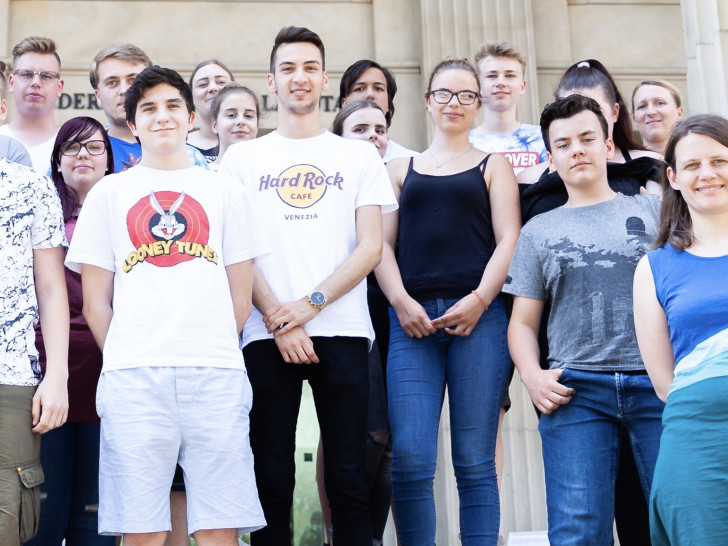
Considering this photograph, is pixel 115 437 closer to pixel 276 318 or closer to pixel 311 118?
pixel 276 318

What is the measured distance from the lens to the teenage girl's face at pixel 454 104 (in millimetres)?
4371

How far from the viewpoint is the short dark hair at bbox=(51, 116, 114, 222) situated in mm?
4125

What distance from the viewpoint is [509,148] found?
512 centimetres

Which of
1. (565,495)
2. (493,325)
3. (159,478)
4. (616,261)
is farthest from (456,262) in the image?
(159,478)

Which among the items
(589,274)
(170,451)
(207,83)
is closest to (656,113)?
(589,274)

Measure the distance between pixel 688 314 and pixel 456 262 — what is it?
47.0 inches

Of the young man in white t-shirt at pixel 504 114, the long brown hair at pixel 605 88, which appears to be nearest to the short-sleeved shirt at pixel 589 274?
the long brown hair at pixel 605 88

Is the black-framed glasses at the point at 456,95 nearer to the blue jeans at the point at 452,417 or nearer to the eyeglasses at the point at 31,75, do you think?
the blue jeans at the point at 452,417

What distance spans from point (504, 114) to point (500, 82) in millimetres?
160

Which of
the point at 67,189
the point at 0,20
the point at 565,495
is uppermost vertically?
the point at 0,20

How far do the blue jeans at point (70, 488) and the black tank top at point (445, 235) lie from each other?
1386 mm

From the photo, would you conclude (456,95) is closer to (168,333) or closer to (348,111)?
(348,111)

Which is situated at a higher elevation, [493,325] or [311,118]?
[311,118]

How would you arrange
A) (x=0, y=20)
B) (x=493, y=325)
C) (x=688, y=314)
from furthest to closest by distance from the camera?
1. (x=0, y=20)
2. (x=493, y=325)
3. (x=688, y=314)
